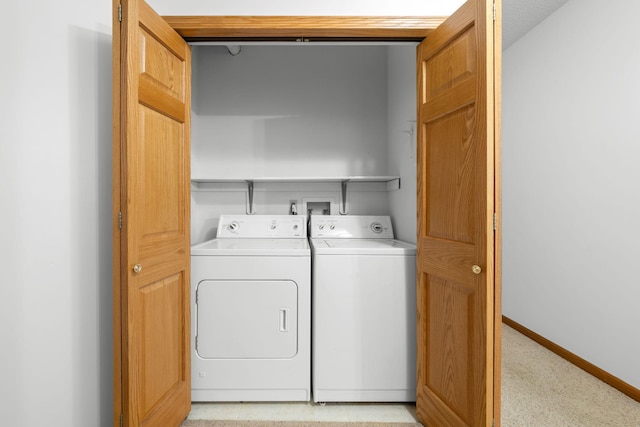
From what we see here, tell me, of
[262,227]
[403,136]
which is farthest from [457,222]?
[262,227]

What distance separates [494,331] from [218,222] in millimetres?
2109

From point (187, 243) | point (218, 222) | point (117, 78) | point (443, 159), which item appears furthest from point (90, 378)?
point (443, 159)

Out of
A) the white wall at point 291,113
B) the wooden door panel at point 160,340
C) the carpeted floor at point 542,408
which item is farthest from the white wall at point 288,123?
the carpeted floor at point 542,408

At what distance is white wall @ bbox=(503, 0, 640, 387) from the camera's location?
1972mm

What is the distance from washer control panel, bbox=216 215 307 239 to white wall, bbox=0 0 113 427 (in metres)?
1.10

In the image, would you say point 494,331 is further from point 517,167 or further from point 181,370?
point 517,167

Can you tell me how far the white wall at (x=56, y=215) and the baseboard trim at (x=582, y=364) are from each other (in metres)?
2.82

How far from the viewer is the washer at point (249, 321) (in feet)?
5.84

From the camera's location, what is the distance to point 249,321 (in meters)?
1.78

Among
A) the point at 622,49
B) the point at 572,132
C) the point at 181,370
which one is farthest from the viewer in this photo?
the point at 572,132

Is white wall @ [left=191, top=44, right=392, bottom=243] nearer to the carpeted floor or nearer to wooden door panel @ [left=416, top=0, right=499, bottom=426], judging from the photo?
wooden door panel @ [left=416, top=0, right=499, bottom=426]

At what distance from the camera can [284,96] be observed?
271 cm

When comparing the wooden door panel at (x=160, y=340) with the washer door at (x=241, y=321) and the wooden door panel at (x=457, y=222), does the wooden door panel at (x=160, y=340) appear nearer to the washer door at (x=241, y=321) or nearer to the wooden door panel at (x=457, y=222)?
the washer door at (x=241, y=321)

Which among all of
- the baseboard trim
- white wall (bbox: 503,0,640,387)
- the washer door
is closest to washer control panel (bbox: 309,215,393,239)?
the washer door
